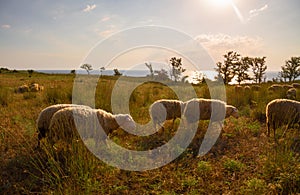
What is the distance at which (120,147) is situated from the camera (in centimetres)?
559

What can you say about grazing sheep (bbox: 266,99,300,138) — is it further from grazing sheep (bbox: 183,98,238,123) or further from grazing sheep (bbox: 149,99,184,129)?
grazing sheep (bbox: 149,99,184,129)

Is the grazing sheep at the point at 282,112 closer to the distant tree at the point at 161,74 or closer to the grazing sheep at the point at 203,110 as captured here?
the grazing sheep at the point at 203,110

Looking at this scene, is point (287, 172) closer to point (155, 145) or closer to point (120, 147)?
point (155, 145)

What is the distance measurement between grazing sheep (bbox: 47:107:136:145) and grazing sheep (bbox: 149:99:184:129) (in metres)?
1.63

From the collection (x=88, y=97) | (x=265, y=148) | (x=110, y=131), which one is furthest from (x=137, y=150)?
(x=88, y=97)

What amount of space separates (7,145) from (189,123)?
4888 millimetres

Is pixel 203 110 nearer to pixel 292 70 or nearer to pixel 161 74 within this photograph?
pixel 161 74

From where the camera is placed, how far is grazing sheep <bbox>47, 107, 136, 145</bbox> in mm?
4861

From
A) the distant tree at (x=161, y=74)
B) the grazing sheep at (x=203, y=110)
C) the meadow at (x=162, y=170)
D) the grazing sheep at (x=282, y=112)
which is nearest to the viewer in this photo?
the meadow at (x=162, y=170)

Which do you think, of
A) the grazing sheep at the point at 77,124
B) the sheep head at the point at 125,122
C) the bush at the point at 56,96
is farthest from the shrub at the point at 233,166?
the bush at the point at 56,96

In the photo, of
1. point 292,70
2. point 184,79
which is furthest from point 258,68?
point 184,79

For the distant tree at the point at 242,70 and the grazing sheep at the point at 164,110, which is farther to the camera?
the distant tree at the point at 242,70

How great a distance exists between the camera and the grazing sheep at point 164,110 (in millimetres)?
7043

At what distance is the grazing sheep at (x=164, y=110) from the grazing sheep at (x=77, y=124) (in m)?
1.63
